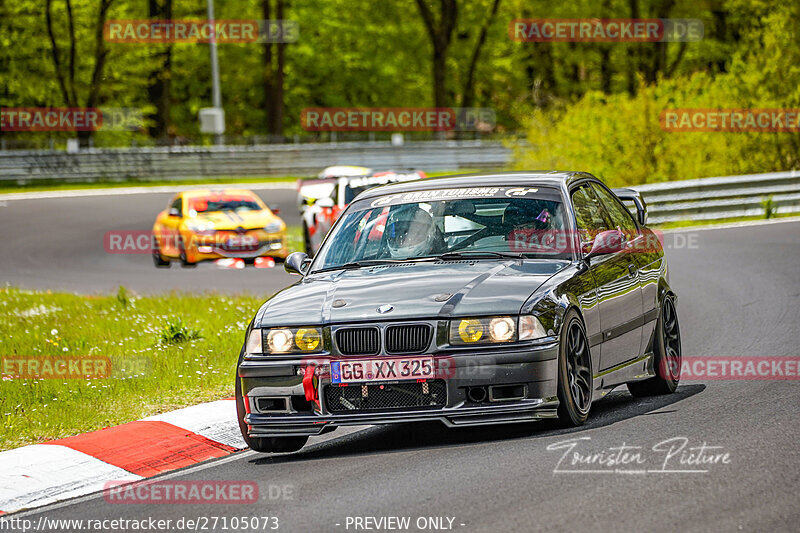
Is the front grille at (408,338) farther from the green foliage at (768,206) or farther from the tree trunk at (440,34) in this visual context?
the tree trunk at (440,34)

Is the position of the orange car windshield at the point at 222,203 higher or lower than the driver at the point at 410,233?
lower

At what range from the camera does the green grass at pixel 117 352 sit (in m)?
9.52

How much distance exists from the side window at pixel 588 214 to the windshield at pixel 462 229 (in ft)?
0.67

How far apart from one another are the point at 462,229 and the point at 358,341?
1.54 metres

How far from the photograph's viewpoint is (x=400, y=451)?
771cm

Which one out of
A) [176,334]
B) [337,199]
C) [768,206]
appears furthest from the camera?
[768,206]

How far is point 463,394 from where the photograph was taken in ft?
24.2

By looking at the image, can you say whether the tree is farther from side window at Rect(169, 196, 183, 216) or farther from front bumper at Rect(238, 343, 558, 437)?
front bumper at Rect(238, 343, 558, 437)

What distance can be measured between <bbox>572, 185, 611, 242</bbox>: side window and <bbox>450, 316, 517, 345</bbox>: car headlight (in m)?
1.50

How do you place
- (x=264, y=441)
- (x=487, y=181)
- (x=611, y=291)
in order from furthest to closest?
1. (x=487, y=181)
2. (x=611, y=291)
3. (x=264, y=441)

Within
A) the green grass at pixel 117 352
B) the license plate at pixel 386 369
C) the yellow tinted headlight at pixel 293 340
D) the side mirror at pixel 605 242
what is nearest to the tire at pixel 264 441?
the yellow tinted headlight at pixel 293 340

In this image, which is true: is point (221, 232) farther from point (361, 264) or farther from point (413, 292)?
point (413, 292)

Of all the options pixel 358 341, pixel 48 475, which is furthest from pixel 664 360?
pixel 48 475

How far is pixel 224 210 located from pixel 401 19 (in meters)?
52.5
